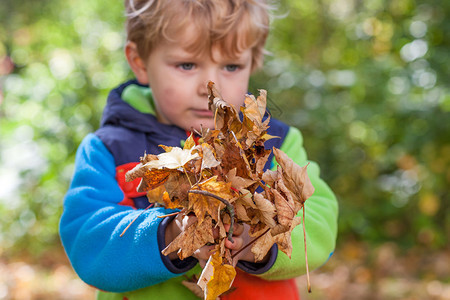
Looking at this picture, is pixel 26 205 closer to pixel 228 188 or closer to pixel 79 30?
pixel 79 30

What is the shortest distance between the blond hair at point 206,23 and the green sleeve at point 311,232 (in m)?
0.35

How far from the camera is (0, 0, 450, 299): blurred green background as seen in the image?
12.4 feet

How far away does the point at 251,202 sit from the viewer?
3.44ft

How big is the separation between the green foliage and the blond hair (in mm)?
1767

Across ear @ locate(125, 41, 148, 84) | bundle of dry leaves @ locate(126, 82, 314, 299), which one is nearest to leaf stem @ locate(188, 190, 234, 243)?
bundle of dry leaves @ locate(126, 82, 314, 299)

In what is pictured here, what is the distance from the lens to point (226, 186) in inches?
40.1

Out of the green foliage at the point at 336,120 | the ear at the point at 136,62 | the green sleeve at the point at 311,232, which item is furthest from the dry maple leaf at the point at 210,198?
the green foliage at the point at 336,120

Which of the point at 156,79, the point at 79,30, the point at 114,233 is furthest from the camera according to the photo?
the point at 79,30

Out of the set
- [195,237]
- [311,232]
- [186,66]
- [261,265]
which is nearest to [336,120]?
[186,66]

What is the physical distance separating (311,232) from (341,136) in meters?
2.76

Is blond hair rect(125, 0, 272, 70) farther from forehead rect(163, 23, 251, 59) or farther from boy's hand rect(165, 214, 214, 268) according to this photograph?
boy's hand rect(165, 214, 214, 268)

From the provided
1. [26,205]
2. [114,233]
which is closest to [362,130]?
[26,205]

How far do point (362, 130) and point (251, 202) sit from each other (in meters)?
3.44

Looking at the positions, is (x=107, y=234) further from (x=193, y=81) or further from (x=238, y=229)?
(x=193, y=81)
